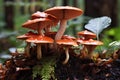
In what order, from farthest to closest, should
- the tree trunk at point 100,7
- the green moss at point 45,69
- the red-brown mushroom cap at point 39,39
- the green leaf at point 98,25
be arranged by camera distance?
the tree trunk at point 100,7 < the green leaf at point 98,25 < the green moss at point 45,69 < the red-brown mushroom cap at point 39,39

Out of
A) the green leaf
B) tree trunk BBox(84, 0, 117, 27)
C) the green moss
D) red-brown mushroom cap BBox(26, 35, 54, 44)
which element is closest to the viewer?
red-brown mushroom cap BBox(26, 35, 54, 44)

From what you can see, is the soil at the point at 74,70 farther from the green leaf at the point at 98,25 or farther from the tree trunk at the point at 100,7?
the tree trunk at the point at 100,7

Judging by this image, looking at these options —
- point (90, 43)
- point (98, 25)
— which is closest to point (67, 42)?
point (90, 43)

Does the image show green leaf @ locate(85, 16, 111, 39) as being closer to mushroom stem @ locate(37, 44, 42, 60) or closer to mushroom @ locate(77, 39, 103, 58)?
mushroom @ locate(77, 39, 103, 58)

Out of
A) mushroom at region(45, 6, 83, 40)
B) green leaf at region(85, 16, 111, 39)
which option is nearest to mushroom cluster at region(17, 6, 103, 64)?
mushroom at region(45, 6, 83, 40)

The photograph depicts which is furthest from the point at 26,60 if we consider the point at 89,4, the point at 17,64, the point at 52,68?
the point at 89,4

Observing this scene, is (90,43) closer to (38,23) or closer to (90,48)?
(90,48)

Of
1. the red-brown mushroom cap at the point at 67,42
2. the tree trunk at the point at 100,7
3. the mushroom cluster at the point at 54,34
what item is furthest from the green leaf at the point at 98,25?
the tree trunk at the point at 100,7

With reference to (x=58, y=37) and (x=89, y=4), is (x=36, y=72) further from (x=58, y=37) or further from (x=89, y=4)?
(x=89, y=4)
